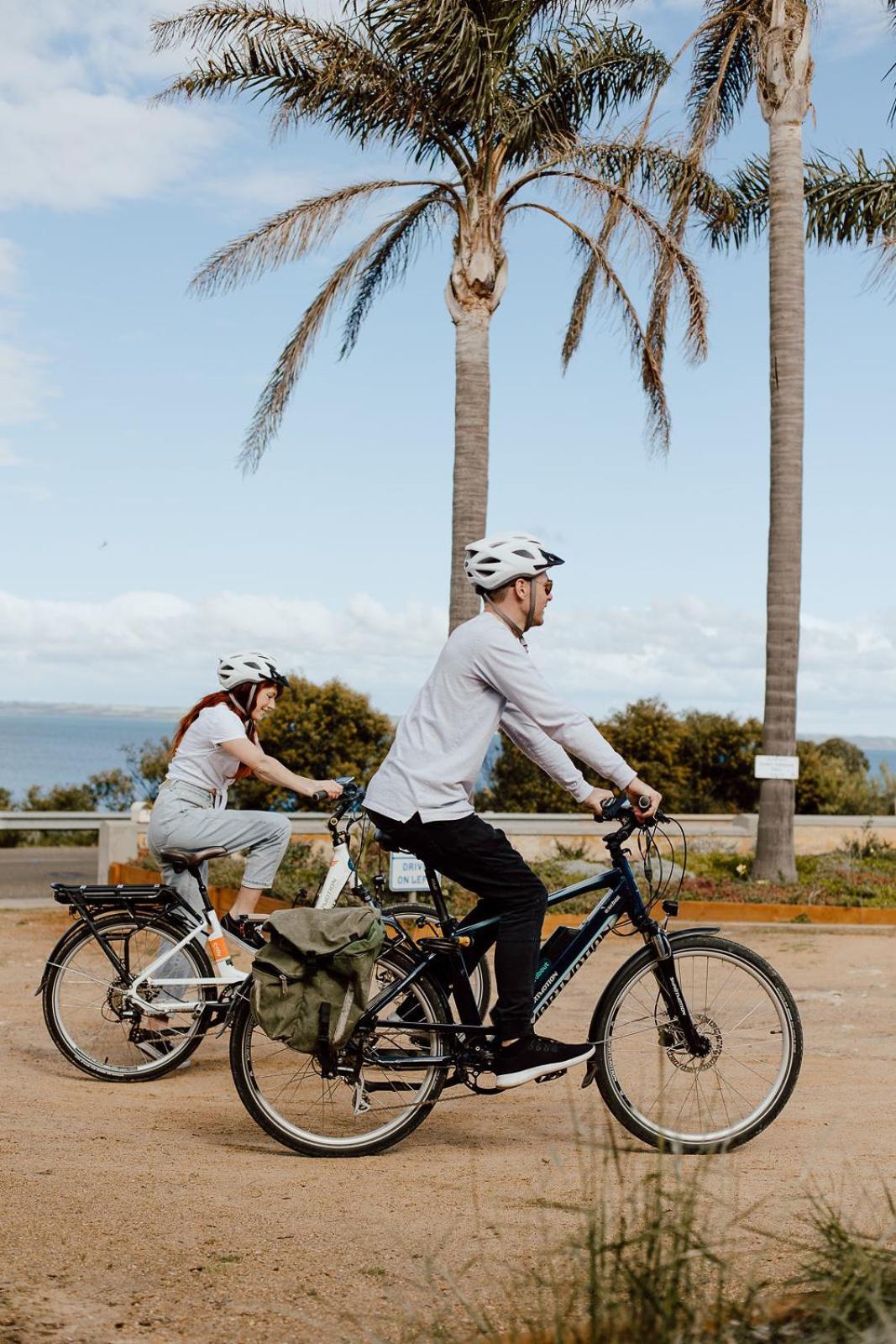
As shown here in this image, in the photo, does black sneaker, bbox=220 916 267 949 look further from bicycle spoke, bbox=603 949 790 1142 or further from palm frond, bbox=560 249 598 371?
palm frond, bbox=560 249 598 371

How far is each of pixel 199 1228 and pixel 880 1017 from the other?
5447mm

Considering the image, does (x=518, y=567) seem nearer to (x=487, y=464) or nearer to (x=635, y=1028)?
(x=635, y=1028)

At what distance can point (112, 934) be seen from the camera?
6441 millimetres

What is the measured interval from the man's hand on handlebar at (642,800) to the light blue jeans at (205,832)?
1.92 meters

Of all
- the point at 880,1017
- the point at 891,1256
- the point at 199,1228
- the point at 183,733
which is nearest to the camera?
the point at 891,1256

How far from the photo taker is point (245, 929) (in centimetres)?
646

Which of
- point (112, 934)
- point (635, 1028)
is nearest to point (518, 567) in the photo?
point (635, 1028)

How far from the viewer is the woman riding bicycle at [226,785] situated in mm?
6465

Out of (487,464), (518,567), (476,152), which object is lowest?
(518,567)

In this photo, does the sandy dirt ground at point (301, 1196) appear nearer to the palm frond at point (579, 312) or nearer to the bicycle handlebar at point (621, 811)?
the bicycle handlebar at point (621, 811)

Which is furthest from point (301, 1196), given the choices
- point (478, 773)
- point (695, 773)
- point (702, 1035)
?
point (695, 773)

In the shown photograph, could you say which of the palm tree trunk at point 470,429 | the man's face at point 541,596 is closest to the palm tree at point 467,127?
the palm tree trunk at point 470,429

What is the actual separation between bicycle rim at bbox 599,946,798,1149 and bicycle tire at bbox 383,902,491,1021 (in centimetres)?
110

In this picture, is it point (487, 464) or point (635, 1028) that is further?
point (487, 464)
